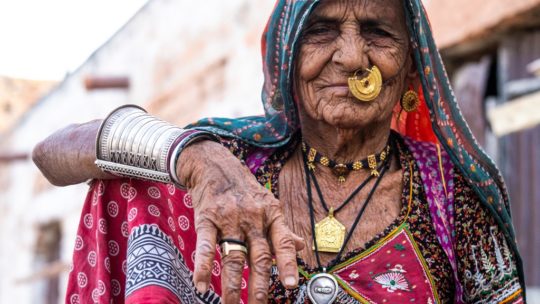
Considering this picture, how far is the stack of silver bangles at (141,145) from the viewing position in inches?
113

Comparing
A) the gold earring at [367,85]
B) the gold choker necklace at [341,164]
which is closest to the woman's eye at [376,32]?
the gold earring at [367,85]

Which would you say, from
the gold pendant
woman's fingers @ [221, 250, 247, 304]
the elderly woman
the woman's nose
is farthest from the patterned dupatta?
woman's fingers @ [221, 250, 247, 304]

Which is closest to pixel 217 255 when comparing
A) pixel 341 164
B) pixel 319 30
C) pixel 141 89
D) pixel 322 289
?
pixel 322 289

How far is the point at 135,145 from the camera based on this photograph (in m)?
2.93

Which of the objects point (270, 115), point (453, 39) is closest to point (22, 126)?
point (453, 39)

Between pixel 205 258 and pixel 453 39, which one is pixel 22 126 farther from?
pixel 205 258

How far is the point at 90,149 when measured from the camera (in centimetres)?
303

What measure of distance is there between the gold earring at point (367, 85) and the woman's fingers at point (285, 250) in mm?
578

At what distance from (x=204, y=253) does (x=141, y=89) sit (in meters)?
11.8

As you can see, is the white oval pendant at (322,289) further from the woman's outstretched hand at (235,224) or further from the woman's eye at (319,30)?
the woman's eye at (319,30)

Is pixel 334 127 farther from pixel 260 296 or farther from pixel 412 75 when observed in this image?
pixel 260 296

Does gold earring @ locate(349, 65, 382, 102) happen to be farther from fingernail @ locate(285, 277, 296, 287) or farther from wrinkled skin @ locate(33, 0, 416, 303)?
fingernail @ locate(285, 277, 296, 287)

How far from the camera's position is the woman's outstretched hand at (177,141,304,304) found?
Result: 2498 mm

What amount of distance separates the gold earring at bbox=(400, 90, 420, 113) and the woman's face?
16cm
